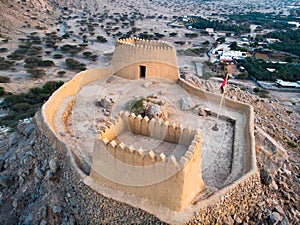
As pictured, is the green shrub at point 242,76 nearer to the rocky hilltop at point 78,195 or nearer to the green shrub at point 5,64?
the rocky hilltop at point 78,195

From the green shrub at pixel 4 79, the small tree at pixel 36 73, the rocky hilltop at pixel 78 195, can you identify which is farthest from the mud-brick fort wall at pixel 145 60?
the green shrub at pixel 4 79

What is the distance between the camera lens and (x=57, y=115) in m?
12.1

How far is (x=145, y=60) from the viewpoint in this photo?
609 inches

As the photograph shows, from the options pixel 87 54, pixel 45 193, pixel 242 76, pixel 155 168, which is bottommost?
pixel 87 54

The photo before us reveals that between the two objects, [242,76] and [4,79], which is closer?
[4,79]

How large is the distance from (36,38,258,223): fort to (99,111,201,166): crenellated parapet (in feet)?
0.09

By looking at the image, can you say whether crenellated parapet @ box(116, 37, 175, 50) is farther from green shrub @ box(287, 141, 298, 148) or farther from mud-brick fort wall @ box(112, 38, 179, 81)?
green shrub @ box(287, 141, 298, 148)

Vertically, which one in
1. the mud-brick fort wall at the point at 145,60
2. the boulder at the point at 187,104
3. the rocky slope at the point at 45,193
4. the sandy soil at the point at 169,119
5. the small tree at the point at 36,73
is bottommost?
the small tree at the point at 36,73

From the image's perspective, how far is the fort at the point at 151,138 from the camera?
23.9 ft

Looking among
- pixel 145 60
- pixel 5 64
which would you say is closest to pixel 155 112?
pixel 145 60

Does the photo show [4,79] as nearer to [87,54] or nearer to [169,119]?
[87,54]

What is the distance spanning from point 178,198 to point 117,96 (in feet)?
26.3

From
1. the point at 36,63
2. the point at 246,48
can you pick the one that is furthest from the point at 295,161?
the point at 246,48

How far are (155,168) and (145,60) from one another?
9424 millimetres
